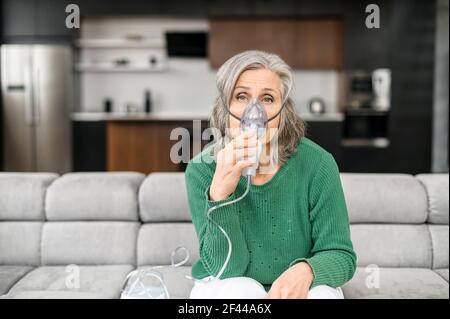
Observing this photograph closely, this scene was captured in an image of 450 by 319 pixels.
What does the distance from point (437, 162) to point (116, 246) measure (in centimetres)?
320

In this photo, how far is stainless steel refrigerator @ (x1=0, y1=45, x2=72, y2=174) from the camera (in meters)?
3.95

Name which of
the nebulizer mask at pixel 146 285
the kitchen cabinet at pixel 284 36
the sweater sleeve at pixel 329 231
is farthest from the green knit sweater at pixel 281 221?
the kitchen cabinet at pixel 284 36

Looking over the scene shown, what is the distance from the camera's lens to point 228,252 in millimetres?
824

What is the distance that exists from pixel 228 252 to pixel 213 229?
0.05 m

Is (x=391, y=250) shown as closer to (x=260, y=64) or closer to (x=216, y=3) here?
A: (x=260, y=64)

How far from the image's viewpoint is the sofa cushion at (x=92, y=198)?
1.26 m

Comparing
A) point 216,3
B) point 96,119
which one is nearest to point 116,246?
point 96,119

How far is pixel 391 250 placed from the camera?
1.14 metres

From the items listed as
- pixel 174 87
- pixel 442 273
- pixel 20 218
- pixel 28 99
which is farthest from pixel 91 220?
pixel 174 87

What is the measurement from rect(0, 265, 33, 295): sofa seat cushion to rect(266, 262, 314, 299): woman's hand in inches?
19.3

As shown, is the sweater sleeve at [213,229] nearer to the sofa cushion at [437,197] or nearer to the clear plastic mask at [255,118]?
the clear plastic mask at [255,118]

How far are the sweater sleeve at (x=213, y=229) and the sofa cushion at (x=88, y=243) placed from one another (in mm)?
427

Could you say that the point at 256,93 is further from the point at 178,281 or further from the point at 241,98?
the point at 178,281

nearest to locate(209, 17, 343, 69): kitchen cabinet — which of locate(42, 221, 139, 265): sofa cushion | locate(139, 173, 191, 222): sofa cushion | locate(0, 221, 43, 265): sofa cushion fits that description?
locate(139, 173, 191, 222): sofa cushion
